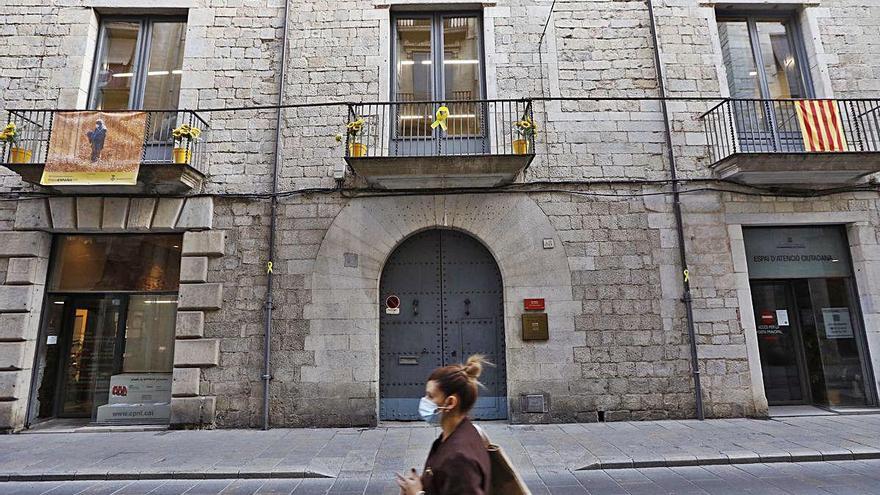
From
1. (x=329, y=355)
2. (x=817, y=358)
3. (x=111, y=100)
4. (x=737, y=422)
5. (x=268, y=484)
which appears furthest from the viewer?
→ (x=111, y=100)

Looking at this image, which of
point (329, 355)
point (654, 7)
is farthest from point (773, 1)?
point (329, 355)

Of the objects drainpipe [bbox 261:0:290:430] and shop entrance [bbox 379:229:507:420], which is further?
shop entrance [bbox 379:229:507:420]

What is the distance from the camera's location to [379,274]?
7.74 m

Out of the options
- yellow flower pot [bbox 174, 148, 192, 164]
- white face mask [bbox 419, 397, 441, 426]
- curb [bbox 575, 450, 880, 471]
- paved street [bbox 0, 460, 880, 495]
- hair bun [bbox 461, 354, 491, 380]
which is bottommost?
paved street [bbox 0, 460, 880, 495]

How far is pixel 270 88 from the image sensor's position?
27.6 feet

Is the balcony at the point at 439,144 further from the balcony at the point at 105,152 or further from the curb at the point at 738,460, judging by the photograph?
the curb at the point at 738,460

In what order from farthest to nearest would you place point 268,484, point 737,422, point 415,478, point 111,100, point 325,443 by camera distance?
point 111,100, point 737,422, point 325,443, point 268,484, point 415,478

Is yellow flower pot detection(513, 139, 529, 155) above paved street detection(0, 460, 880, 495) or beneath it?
above

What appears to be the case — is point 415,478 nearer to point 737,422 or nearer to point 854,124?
point 737,422

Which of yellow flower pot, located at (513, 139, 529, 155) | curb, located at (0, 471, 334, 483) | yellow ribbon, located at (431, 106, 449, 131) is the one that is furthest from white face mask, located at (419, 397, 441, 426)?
yellow flower pot, located at (513, 139, 529, 155)

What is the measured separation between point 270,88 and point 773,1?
9.76 m

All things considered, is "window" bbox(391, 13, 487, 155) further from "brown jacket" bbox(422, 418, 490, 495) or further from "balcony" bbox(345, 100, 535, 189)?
"brown jacket" bbox(422, 418, 490, 495)

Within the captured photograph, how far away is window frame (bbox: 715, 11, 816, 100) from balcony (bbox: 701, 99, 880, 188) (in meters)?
0.53

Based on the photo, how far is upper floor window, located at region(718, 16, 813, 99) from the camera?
868 centimetres
